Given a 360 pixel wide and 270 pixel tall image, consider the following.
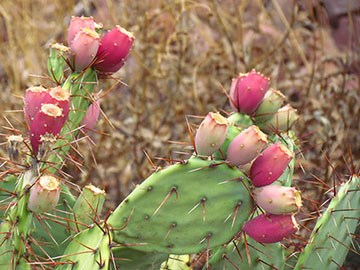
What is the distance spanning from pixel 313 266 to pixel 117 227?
0.55 m

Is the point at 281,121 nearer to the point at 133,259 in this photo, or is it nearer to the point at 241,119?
the point at 241,119

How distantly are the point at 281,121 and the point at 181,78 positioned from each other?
1752 mm

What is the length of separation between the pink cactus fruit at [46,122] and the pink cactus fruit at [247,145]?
335 mm

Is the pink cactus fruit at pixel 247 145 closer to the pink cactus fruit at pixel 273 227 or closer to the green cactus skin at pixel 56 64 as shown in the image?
the pink cactus fruit at pixel 273 227

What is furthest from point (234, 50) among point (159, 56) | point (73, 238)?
point (73, 238)

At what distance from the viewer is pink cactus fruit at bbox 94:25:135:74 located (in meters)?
1.76

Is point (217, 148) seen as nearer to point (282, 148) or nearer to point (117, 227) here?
point (282, 148)

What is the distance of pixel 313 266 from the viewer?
2.01 m

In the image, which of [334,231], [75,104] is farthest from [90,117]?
[334,231]

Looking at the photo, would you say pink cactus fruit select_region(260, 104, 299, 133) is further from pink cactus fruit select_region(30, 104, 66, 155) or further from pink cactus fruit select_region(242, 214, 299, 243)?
pink cactus fruit select_region(30, 104, 66, 155)

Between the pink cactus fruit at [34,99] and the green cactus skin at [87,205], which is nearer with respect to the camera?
the pink cactus fruit at [34,99]

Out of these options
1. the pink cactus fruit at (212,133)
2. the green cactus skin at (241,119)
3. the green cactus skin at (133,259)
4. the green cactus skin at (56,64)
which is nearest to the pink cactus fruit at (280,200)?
the pink cactus fruit at (212,133)

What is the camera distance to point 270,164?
1.62 m

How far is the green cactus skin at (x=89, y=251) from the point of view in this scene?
164 cm
